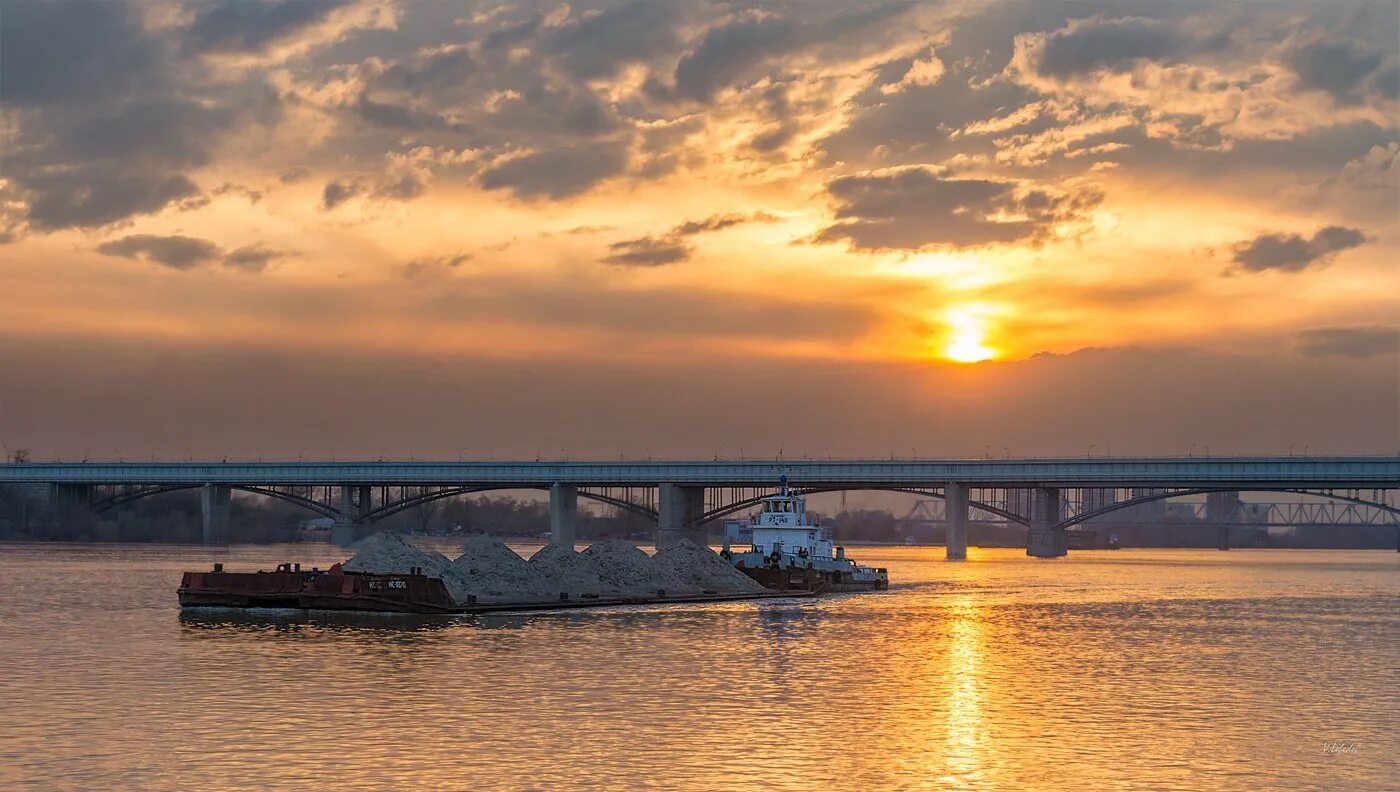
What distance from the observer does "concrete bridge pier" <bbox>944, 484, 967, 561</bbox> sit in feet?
596

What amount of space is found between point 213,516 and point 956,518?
289 feet

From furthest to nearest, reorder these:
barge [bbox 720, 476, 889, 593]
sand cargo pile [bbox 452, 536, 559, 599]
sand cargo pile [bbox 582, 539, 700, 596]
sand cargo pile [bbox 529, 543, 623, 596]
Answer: barge [bbox 720, 476, 889, 593]
sand cargo pile [bbox 582, 539, 700, 596]
sand cargo pile [bbox 529, 543, 623, 596]
sand cargo pile [bbox 452, 536, 559, 599]

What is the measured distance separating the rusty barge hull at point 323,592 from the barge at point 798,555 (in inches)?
1204

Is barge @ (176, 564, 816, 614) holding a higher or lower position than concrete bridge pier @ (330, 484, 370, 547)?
lower

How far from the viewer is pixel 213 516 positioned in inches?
7697

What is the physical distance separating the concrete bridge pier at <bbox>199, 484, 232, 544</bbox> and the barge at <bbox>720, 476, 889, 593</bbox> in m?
102

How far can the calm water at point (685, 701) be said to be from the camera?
29812mm

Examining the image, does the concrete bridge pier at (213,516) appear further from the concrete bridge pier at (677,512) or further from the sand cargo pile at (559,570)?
the sand cargo pile at (559,570)

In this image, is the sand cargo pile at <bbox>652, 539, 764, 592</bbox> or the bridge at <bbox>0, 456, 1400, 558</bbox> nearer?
the sand cargo pile at <bbox>652, 539, 764, 592</bbox>

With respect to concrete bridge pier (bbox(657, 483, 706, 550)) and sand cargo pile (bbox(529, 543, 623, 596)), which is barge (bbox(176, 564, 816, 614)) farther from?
concrete bridge pier (bbox(657, 483, 706, 550))

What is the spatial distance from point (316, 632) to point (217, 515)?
144463 mm

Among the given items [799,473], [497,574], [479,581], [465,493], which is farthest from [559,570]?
[465,493]

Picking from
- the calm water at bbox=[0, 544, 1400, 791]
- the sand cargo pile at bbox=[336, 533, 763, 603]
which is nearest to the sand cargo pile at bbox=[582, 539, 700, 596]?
the sand cargo pile at bbox=[336, 533, 763, 603]

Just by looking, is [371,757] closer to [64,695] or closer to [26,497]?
[64,695]
